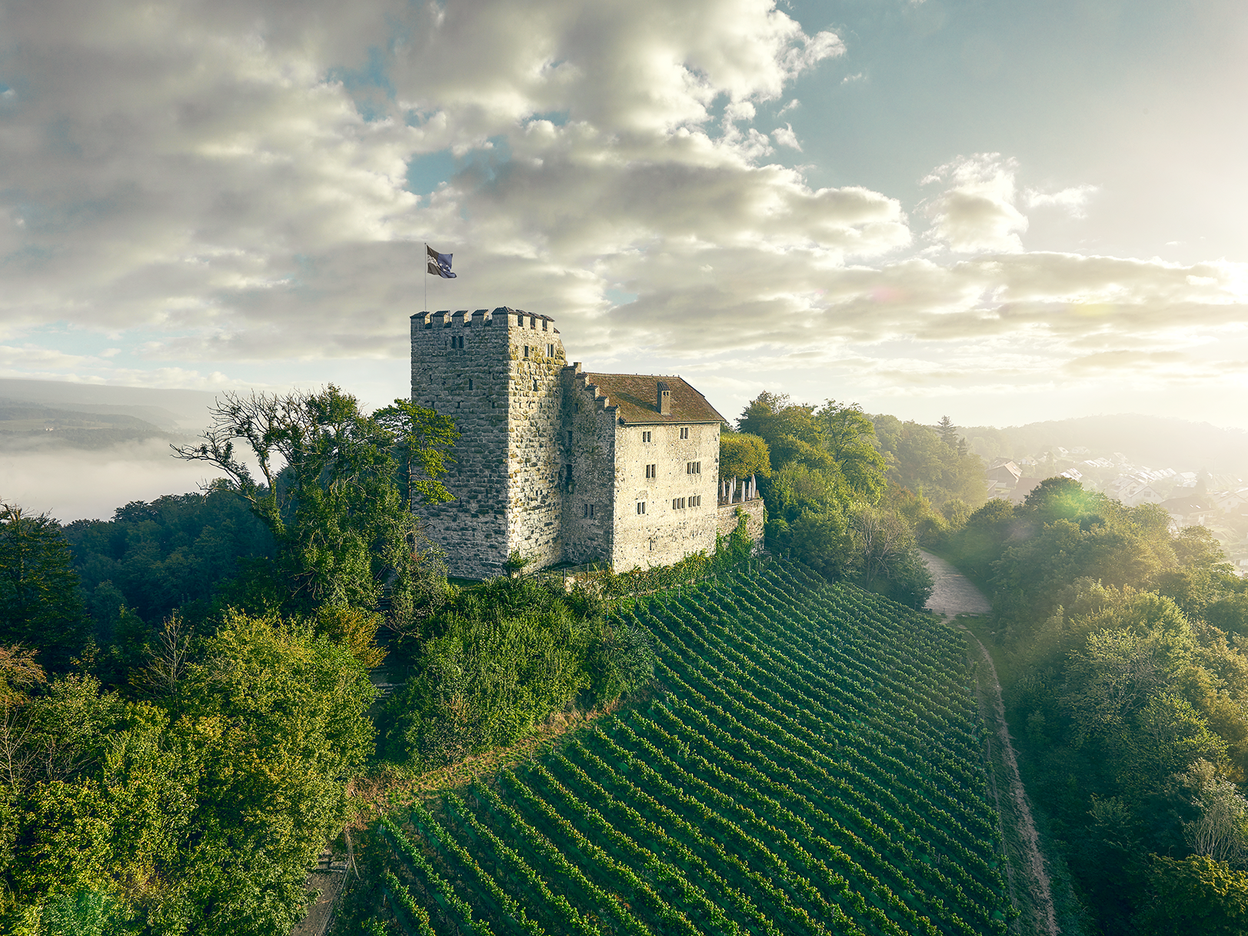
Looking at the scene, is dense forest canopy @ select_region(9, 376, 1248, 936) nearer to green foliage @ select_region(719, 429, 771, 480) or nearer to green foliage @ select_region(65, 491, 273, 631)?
green foliage @ select_region(65, 491, 273, 631)

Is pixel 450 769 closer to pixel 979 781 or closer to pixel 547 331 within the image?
pixel 547 331

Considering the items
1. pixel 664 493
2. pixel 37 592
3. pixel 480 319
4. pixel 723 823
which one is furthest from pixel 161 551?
pixel 723 823

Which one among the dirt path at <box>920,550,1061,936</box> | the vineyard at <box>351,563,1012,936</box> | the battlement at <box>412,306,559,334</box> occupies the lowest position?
the dirt path at <box>920,550,1061,936</box>

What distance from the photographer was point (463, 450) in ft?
116

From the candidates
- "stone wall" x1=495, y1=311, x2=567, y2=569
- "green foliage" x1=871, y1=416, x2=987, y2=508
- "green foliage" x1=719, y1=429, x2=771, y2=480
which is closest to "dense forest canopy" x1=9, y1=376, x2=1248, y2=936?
"stone wall" x1=495, y1=311, x2=567, y2=569

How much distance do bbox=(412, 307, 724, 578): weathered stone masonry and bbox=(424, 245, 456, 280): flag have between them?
107 inches

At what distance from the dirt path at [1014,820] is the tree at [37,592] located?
5187 centimetres

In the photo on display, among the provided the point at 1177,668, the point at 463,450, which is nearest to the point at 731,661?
the point at 463,450

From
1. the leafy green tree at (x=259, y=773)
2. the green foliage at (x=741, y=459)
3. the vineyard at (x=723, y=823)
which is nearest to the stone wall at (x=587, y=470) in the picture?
the vineyard at (x=723, y=823)

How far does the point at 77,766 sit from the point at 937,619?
6227cm

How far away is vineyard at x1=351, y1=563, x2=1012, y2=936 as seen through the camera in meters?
20.7

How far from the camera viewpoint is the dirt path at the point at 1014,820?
944 inches

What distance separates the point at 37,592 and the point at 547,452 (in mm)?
30872

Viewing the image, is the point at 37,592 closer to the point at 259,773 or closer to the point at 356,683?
the point at 356,683
